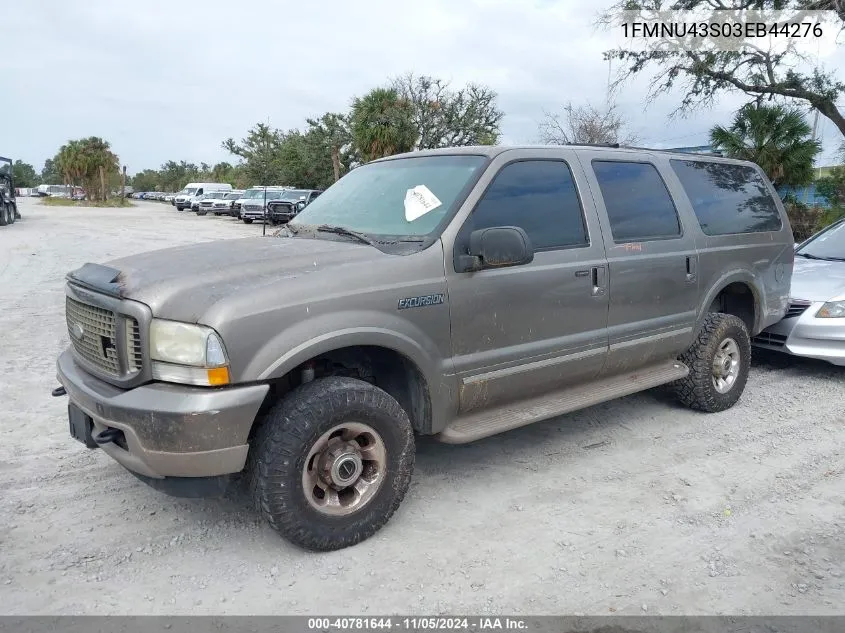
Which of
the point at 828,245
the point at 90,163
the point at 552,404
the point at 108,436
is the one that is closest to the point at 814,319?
the point at 828,245

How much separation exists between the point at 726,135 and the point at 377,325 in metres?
14.7

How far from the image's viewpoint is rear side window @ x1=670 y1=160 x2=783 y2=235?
507 centimetres

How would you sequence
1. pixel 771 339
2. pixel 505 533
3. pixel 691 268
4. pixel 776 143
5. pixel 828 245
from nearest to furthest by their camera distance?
pixel 505 533 → pixel 691 268 → pixel 771 339 → pixel 828 245 → pixel 776 143

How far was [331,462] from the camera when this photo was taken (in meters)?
3.17

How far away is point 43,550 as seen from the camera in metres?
3.17

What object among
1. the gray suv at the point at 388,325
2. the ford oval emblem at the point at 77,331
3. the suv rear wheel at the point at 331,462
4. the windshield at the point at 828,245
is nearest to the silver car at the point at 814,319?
the windshield at the point at 828,245

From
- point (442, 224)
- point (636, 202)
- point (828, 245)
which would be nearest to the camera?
point (442, 224)

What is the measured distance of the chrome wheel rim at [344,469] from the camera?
10.3 feet

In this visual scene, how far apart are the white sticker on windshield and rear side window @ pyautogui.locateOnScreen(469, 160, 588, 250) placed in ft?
0.87

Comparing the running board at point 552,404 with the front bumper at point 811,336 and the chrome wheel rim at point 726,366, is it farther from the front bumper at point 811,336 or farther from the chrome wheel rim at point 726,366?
the front bumper at point 811,336

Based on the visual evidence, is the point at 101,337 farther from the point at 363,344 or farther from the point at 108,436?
the point at 363,344

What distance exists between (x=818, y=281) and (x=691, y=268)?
8.08ft

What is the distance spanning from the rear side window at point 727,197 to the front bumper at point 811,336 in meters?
1.01

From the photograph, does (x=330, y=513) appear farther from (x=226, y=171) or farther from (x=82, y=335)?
A: (x=226, y=171)
